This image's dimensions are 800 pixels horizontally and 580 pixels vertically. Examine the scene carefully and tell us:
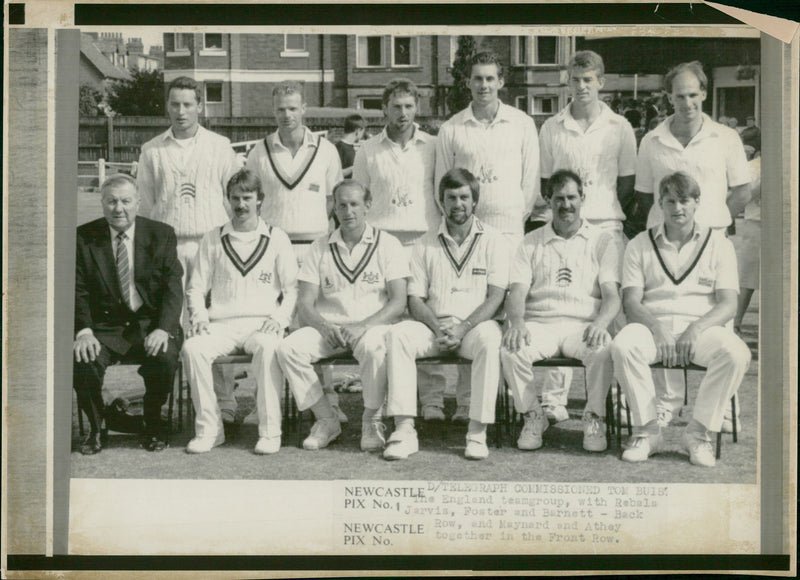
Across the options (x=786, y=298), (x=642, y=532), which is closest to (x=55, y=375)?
(x=642, y=532)

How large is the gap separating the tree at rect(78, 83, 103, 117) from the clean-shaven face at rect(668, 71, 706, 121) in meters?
3.20

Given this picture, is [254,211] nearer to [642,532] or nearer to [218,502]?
[218,502]

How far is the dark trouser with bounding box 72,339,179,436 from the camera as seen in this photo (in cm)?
1009

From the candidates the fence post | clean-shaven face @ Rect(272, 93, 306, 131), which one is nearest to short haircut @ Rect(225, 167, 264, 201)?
clean-shaven face @ Rect(272, 93, 306, 131)

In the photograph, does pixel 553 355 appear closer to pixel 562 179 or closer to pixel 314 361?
pixel 562 179

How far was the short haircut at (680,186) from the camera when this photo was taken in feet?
33.3

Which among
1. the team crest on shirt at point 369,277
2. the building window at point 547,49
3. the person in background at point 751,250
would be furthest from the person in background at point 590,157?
the team crest on shirt at point 369,277

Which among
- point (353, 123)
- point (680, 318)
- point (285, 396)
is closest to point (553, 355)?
point (680, 318)

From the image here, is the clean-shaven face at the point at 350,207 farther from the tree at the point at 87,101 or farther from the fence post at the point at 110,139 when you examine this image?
the tree at the point at 87,101

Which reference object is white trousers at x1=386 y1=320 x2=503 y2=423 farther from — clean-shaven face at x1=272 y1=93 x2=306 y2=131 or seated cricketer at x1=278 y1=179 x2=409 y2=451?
clean-shaven face at x1=272 y1=93 x2=306 y2=131

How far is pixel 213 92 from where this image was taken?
10.2 metres

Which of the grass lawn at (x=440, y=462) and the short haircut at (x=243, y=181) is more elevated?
the short haircut at (x=243, y=181)

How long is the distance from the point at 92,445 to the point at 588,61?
348 centimetres

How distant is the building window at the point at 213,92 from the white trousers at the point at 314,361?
139 centimetres
